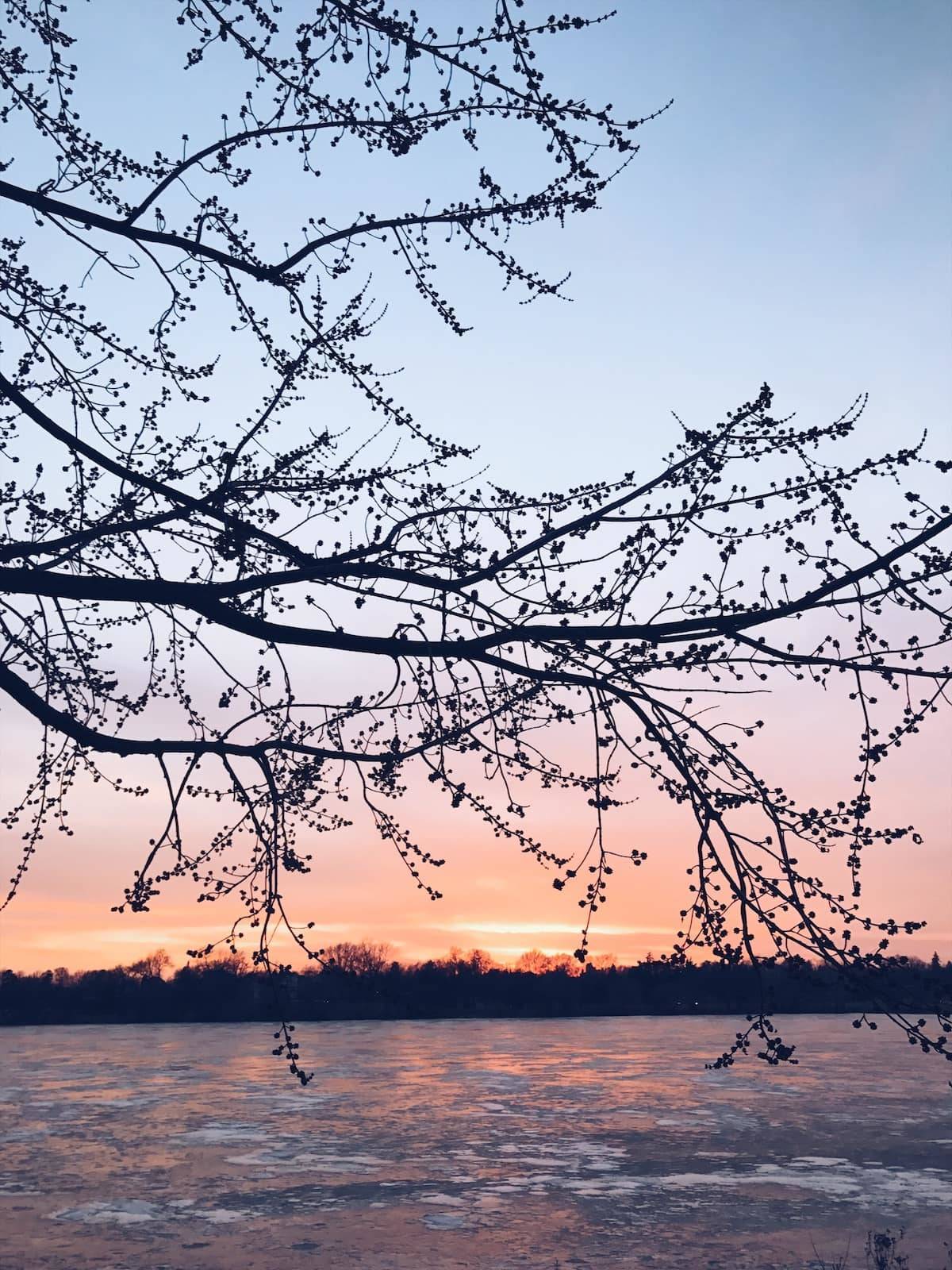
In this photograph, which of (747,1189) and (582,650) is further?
(747,1189)

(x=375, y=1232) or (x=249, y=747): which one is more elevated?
(x=249, y=747)

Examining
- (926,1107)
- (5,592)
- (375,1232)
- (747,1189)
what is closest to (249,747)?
(5,592)

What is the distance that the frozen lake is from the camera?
49.6 ft

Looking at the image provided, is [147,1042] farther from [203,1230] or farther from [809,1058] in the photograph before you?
[203,1230]

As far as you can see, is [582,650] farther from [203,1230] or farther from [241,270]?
[203,1230]

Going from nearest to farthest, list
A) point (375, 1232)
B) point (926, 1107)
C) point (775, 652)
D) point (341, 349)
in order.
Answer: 1. point (775, 652)
2. point (341, 349)
3. point (375, 1232)
4. point (926, 1107)

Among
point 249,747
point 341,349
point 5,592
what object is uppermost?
point 341,349

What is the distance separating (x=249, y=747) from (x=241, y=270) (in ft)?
6.80

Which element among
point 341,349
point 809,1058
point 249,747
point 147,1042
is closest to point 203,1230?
point 249,747

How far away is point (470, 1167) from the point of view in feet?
72.1

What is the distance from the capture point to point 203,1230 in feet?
53.3

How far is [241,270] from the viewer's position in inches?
186

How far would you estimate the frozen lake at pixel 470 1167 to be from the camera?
49.6 ft

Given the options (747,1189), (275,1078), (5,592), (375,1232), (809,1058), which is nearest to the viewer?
(5,592)
